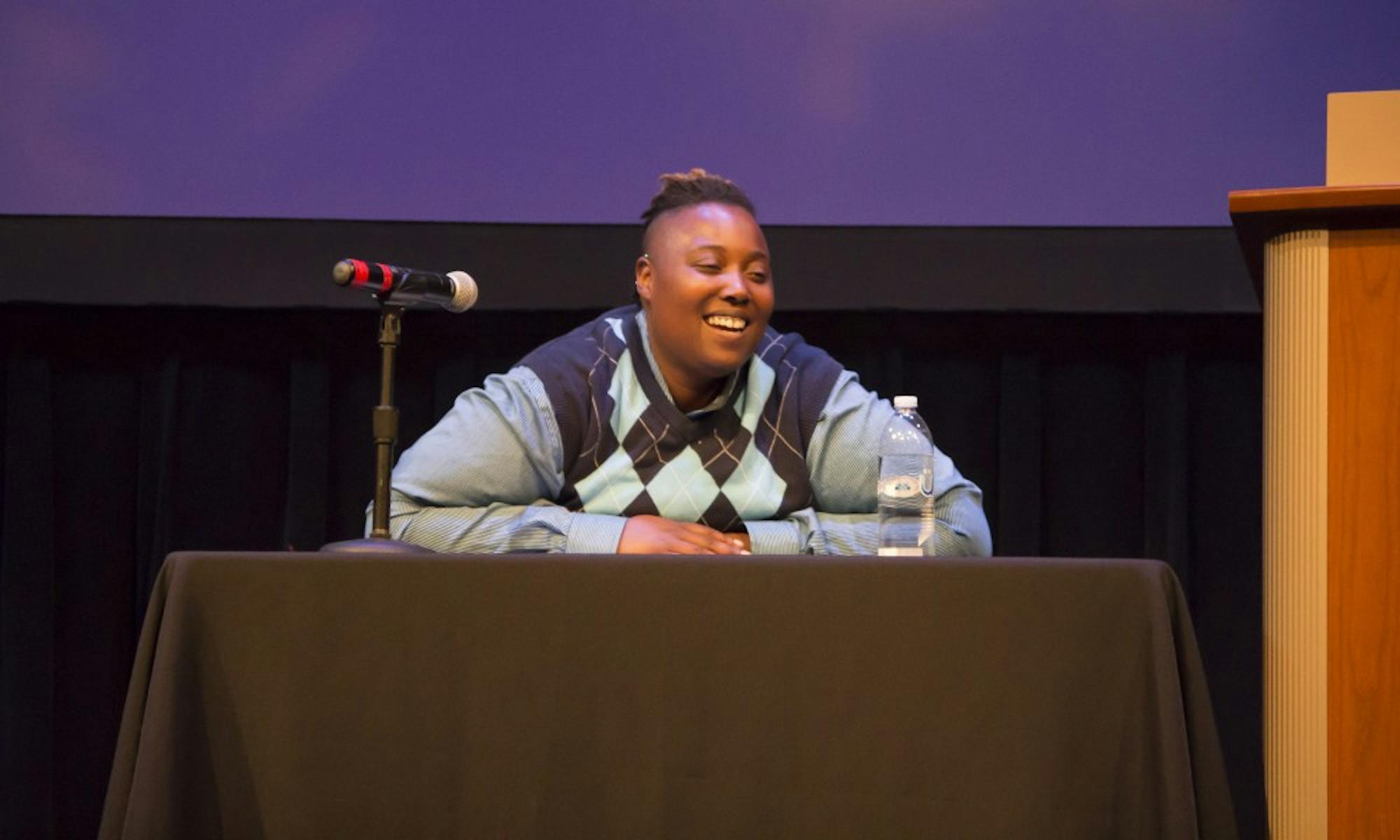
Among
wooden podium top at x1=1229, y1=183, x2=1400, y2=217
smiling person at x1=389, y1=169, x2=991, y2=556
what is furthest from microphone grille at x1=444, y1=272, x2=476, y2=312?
wooden podium top at x1=1229, y1=183, x2=1400, y2=217

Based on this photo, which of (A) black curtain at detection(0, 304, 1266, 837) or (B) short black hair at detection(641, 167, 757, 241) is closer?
(B) short black hair at detection(641, 167, 757, 241)

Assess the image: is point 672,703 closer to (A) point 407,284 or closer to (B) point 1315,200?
(A) point 407,284

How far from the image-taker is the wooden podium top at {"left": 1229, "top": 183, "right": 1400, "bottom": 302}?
4.69ft

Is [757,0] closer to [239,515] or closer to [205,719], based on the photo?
[239,515]

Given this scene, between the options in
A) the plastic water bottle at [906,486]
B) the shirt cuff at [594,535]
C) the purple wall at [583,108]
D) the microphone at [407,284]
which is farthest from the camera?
the purple wall at [583,108]

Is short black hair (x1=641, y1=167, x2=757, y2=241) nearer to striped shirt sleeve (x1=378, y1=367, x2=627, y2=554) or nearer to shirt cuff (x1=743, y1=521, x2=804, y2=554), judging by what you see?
striped shirt sleeve (x1=378, y1=367, x2=627, y2=554)

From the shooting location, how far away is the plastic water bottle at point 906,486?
1.88 metres

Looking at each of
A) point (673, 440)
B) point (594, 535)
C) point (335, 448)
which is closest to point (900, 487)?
point (594, 535)

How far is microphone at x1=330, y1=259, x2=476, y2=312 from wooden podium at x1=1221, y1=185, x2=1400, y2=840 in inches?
38.1

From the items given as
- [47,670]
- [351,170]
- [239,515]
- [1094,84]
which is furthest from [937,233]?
[47,670]

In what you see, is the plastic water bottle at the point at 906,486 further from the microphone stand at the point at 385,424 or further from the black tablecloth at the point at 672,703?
the microphone stand at the point at 385,424

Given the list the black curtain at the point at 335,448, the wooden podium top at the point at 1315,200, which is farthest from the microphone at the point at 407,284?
the black curtain at the point at 335,448

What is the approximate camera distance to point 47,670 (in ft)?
9.91

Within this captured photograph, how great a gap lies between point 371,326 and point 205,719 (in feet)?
5.46
